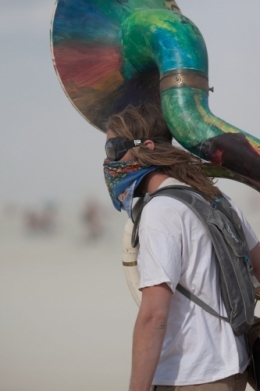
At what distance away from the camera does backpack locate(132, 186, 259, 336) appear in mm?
1979

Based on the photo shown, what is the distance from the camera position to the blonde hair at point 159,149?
213cm

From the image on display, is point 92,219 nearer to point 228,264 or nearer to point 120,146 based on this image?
point 120,146

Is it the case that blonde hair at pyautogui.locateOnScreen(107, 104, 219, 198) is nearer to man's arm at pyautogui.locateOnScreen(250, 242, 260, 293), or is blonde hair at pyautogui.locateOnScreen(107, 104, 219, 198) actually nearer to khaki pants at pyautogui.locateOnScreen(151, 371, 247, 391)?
man's arm at pyautogui.locateOnScreen(250, 242, 260, 293)

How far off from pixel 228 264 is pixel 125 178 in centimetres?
39

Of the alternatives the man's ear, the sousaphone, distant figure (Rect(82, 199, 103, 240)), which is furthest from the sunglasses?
distant figure (Rect(82, 199, 103, 240))

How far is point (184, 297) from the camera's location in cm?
199

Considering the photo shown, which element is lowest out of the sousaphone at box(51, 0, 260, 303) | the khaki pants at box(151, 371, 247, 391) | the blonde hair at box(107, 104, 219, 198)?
the khaki pants at box(151, 371, 247, 391)

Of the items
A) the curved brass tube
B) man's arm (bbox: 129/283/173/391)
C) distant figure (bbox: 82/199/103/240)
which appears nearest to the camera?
man's arm (bbox: 129/283/173/391)

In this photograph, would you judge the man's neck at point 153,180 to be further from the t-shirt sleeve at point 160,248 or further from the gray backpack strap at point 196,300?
the gray backpack strap at point 196,300

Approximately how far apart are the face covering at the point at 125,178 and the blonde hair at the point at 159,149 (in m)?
0.02

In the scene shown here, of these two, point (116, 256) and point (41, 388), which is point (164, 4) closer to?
point (41, 388)

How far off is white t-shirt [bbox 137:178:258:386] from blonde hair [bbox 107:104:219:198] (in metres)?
0.17

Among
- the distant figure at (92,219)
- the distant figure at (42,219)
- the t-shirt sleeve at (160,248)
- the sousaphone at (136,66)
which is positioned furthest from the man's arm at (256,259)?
the distant figure at (42,219)

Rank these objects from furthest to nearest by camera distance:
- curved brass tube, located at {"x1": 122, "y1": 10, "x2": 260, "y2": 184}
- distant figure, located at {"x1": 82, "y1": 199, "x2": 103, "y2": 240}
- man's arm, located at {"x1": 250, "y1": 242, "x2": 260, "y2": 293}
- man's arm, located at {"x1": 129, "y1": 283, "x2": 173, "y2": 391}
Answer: distant figure, located at {"x1": 82, "y1": 199, "x2": 103, "y2": 240} < man's arm, located at {"x1": 250, "y1": 242, "x2": 260, "y2": 293} < curved brass tube, located at {"x1": 122, "y1": 10, "x2": 260, "y2": 184} < man's arm, located at {"x1": 129, "y1": 283, "x2": 173, "y2": 391}
